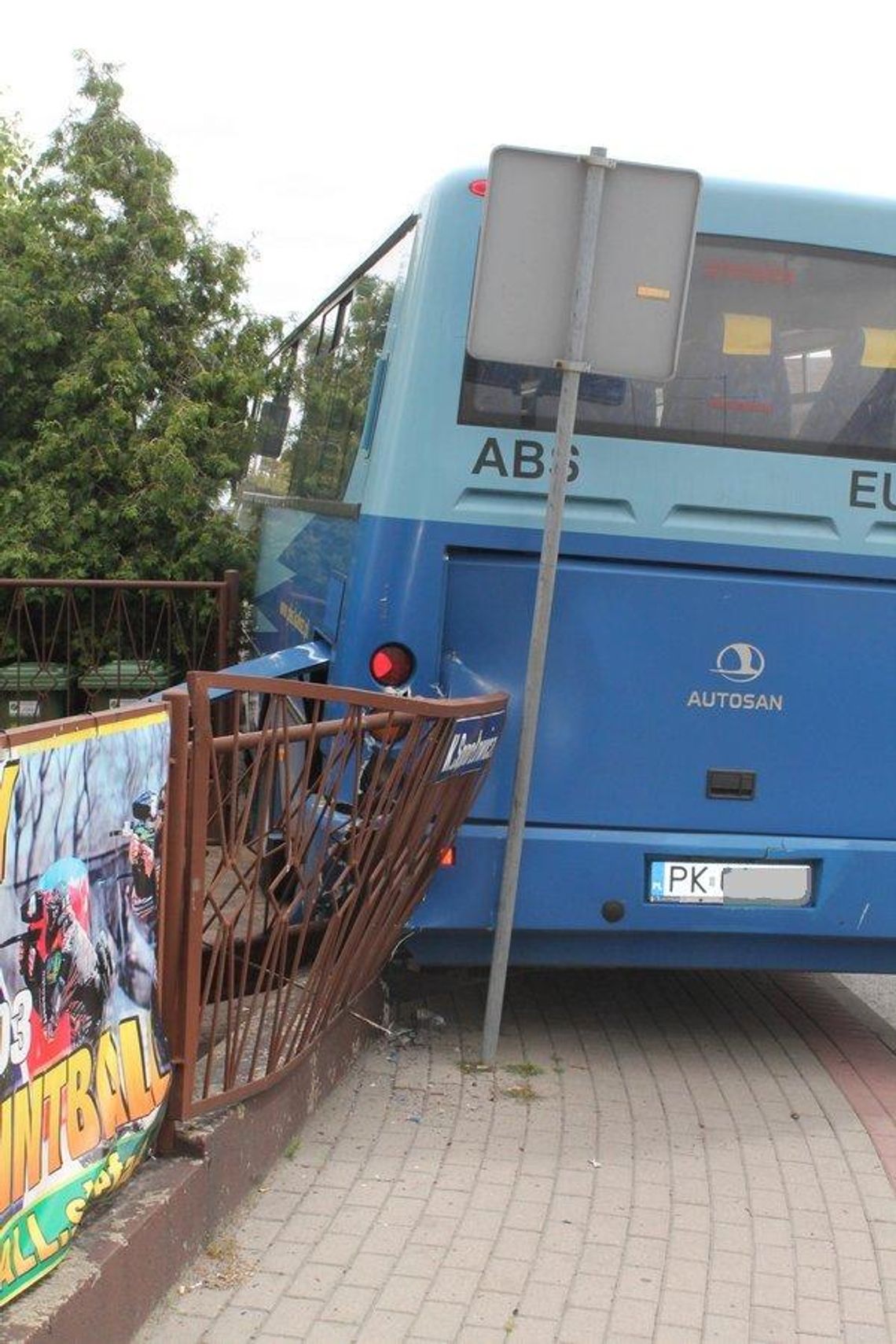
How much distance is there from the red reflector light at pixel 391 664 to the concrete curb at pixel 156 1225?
1213mm

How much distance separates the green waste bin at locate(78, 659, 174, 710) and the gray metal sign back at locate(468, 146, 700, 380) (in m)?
6.69

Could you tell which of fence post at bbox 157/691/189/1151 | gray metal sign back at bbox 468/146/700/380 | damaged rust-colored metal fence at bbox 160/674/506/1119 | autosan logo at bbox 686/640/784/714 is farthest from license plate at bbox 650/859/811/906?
fence post at bbox 157/691/189/1151

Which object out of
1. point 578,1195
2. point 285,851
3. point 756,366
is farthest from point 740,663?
point 285,851

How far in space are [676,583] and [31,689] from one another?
22.5 ft

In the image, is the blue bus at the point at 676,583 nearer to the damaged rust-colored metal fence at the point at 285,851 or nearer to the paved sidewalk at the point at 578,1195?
the damaged rust-colored metal fence at the point at 285,851

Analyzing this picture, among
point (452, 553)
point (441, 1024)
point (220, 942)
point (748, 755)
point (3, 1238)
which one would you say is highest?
point (452, 553)

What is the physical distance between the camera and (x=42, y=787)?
10.5 ft

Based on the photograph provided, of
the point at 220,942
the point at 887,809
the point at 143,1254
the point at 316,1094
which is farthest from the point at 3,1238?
the point at 887,809

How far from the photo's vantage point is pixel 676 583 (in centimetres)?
568

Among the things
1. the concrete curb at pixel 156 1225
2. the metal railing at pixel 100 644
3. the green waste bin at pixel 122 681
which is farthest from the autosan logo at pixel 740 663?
the green waste bin at pixel 122 681

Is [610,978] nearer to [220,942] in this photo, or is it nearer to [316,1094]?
[316,1094]

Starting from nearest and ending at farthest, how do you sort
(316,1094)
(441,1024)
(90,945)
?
(90,945) < (316,1094) < (441,1024)

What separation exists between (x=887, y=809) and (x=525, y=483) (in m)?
1.75

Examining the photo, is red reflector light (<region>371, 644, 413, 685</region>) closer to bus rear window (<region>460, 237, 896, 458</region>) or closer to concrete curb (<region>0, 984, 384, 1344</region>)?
bus rear window (<region>460, 237, 896, 458</region>)
